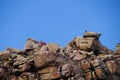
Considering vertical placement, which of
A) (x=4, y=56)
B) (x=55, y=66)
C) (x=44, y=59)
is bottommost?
(x=55, y=66)

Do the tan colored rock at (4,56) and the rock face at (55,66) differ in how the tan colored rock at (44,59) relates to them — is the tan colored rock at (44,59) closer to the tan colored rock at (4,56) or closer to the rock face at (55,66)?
the rock face at (55,66)

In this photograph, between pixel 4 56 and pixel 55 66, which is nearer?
pixel 55 66

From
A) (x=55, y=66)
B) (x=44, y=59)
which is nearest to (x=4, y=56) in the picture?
(x=44, y=59)

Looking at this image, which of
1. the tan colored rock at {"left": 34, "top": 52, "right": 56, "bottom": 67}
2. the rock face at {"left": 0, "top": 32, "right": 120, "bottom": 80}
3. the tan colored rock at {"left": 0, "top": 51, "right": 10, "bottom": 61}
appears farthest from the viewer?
the tan colored rock at {"left": 0, "top": 51, "right": 10, "bottom": 61}

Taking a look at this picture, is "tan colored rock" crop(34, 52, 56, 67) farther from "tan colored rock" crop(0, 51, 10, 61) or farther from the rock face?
"tan colored rock" crop(0, 51, 10, 61)

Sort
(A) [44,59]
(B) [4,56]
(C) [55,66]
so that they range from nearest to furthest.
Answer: (A) [44,59]
(C) [55,66]
(B) [4,56]

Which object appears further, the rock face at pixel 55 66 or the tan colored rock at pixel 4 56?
the tan colored rock at pixel 4 56

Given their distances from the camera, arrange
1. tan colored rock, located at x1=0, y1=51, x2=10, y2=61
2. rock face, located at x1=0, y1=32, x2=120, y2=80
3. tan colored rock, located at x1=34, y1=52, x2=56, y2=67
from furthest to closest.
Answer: tan colored rock, located at x1=0, y1=51, x2=10, y2=61, tan colored rock, located at x1=34, y1=52, x2=56, y2=67, rock face, located at x1=0, y1=32, x2=120, y2=80

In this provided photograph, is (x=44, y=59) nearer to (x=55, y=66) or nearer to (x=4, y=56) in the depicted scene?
(x=55, y=66)

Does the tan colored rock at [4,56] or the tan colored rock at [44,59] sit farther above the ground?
the tan colored rock at [4,56]

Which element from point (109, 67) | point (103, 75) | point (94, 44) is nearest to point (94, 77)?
point (103, 75)

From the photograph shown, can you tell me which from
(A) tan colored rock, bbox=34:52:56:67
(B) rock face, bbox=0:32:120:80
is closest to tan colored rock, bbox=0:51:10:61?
(B) rock face, bbox=0:32:120:80

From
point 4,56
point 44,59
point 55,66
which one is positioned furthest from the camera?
point 4,56

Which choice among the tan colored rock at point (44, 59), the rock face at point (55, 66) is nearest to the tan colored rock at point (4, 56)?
the rock face at point (55, 66)
